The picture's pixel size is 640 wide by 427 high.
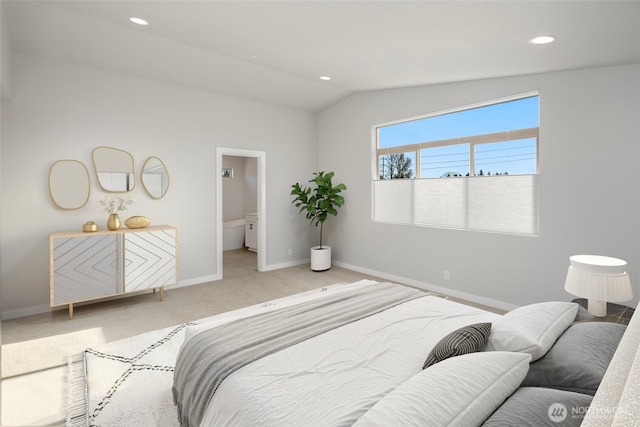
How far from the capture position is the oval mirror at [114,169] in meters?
3.90

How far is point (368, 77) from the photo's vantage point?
13.7 ft

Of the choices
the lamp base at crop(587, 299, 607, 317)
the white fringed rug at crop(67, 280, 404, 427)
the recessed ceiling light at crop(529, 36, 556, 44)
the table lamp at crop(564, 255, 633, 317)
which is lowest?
the white fringed rug at crop(67, 280, 404, 427)

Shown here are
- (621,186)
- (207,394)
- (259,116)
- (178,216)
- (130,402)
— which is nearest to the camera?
(207,394)

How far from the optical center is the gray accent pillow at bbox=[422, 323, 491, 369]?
1.26 m

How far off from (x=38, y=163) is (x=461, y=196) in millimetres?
4984

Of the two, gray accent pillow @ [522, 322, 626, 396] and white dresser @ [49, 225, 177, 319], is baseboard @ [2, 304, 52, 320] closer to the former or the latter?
white dresser @ [49, 225, 177, 319]

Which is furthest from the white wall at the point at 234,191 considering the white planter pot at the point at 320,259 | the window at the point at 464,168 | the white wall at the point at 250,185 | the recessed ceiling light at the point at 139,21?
the recessed ceiling light at the point at 139,21

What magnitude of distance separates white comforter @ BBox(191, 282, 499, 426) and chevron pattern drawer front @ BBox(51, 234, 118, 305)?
2.92m

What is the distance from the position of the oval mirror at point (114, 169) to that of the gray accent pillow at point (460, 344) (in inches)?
163

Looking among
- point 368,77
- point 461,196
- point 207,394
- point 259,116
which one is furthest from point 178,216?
point 461,196

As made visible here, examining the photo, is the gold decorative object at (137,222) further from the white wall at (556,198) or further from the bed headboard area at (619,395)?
the bed headboard area at (619,395)

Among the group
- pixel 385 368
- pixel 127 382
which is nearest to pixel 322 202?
pixel 127 382

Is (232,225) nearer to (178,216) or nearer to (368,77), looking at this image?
(178,216)

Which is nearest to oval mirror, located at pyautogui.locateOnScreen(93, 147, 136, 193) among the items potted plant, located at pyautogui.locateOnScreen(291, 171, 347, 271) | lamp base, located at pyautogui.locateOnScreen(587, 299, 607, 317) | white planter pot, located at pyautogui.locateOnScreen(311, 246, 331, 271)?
potted plant, located at pyautogui.locateOnScreen(291, 171, 347, 271)
